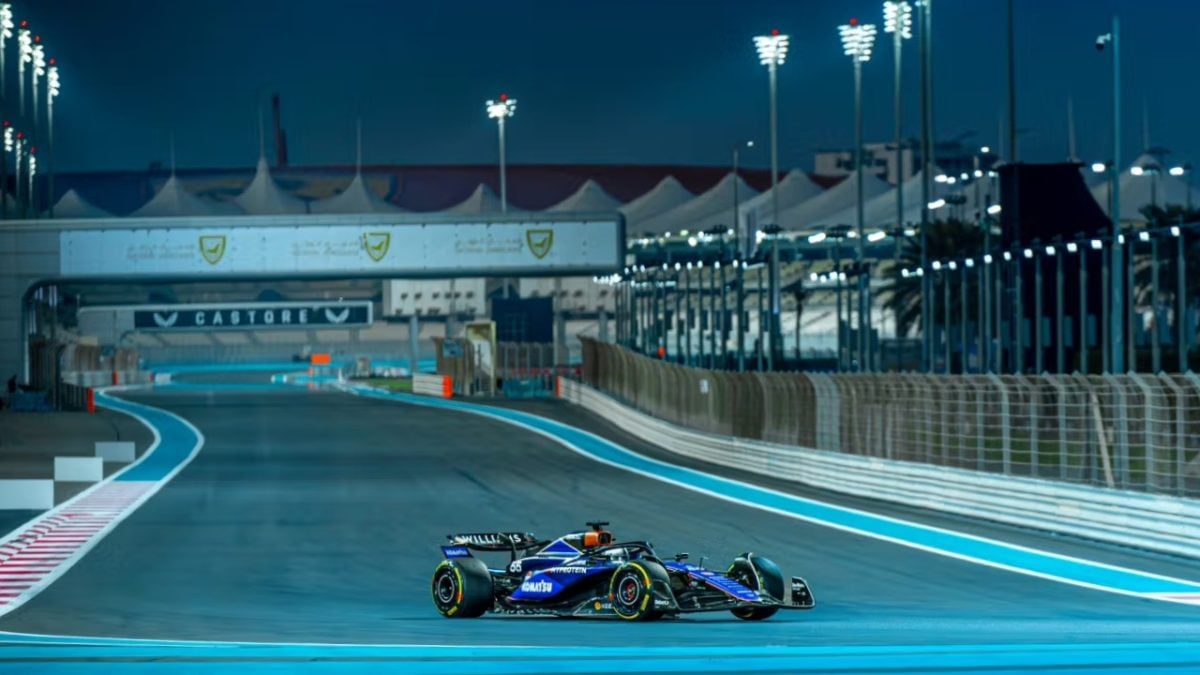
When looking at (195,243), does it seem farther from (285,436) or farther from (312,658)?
(312,658)

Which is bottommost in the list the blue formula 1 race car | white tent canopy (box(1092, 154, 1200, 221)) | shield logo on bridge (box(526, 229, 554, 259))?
the blue formula 1 race car

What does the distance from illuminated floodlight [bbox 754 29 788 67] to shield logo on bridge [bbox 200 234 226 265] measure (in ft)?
72.6

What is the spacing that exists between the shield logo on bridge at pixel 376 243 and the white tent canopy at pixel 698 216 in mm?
49748

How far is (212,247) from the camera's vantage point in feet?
234

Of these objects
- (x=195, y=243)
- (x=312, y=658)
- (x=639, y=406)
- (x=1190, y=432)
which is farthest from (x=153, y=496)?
(x=195, y=243)

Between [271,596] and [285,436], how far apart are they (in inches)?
1339

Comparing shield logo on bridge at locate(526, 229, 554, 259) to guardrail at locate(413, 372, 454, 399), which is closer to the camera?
shield logo on bridge at locate(526, 229, 554, 259)

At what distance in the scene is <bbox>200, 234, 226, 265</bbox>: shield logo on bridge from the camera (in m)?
71.2

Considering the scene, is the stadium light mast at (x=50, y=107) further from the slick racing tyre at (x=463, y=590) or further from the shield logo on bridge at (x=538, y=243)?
the slick racing tyre at (x=463, y=590)

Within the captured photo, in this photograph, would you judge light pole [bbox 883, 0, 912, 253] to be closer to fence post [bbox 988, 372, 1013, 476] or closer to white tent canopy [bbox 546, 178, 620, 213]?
fence post [bbox 988, 372, 1013, 476]

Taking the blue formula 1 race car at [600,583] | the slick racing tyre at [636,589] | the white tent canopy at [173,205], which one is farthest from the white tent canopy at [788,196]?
the slick racing tyre at [636,589]

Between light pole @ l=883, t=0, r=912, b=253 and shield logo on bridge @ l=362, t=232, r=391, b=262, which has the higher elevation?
light pole @ l=883, t=0, r=912, b=253

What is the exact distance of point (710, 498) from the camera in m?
30.7

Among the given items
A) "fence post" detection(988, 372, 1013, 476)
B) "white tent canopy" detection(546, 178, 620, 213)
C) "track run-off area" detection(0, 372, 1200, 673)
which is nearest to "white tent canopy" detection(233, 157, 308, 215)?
"white tent canopy" detection(546, 178, 620, 213)
